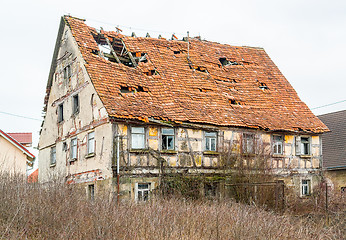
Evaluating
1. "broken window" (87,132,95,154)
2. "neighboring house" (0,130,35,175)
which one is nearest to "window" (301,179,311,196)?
"broken window" (87,132,95,154)

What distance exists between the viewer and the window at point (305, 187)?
2339 centimetres

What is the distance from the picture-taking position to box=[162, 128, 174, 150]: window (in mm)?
19998

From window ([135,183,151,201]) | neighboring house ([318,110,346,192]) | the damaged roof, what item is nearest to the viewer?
window ([135,183,151,201])

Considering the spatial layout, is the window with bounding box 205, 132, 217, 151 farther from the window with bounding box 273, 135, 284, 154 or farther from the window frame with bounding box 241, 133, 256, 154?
the window with bounding box 273, 135, 284, 154

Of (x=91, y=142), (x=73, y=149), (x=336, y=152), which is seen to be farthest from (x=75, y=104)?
(x=336, y=152)

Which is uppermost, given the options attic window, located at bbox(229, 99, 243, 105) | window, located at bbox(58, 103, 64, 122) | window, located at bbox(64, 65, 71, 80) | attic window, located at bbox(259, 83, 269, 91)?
window, located at bbox(64, 65, 71, 80)

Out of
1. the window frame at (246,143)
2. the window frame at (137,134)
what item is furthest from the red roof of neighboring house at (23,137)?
the window frame at (246,143)

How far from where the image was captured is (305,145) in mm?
24203

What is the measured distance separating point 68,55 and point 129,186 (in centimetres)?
805

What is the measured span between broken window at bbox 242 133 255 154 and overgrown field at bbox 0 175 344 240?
7.48 metres

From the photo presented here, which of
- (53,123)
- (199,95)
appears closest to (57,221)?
(199,95)

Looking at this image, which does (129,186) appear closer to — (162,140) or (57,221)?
(162,140)

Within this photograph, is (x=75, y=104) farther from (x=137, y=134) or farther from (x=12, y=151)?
(x=12, y=151)

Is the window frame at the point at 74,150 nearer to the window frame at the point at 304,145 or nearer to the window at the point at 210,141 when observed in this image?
the window at the point at 210,141
